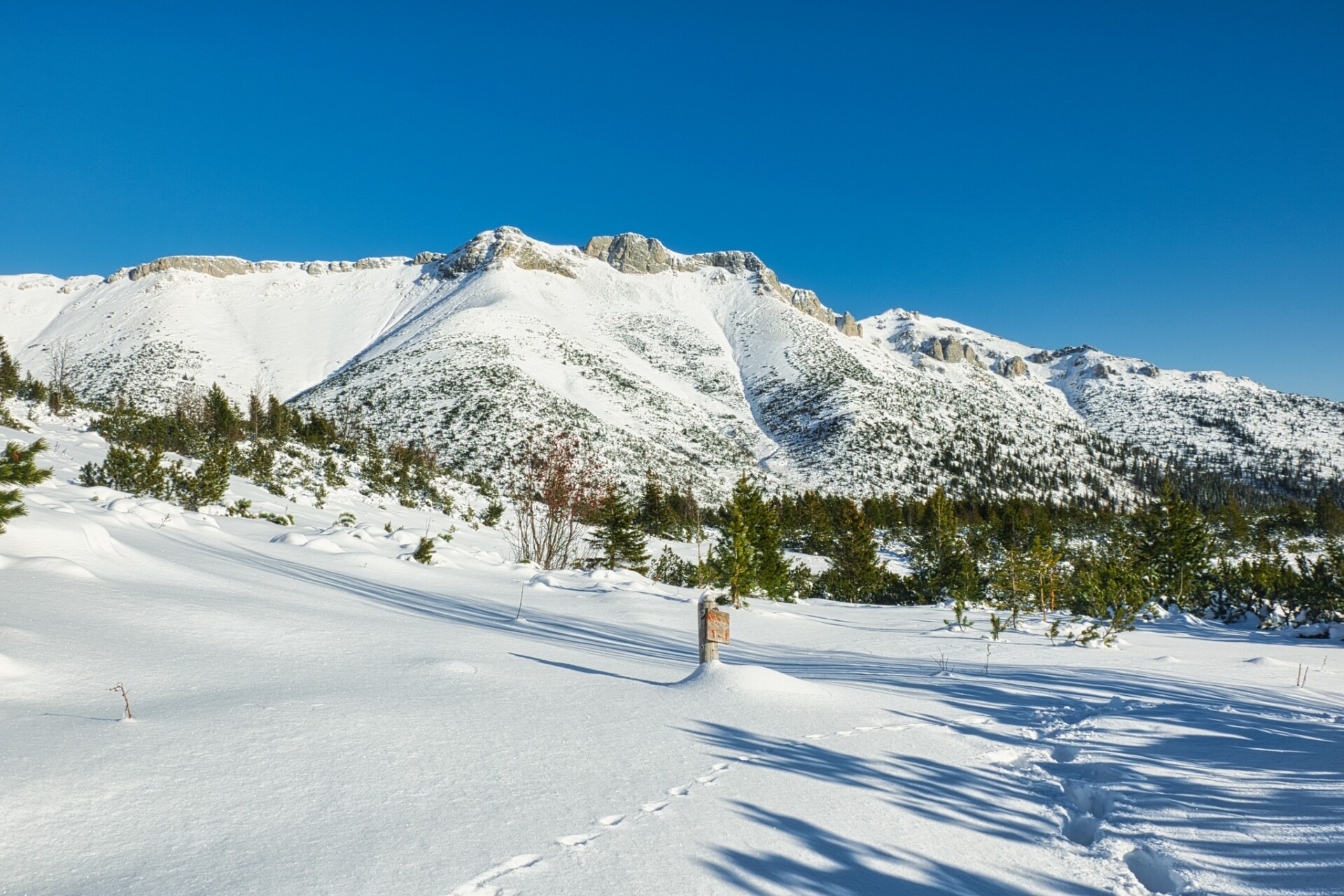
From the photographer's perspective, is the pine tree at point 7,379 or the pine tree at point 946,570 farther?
the pine tree at point 7,379

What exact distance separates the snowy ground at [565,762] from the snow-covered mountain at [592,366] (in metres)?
50.1

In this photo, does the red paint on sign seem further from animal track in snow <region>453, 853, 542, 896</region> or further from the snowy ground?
animal track in snow <region>453, 853, 542, 896</region>

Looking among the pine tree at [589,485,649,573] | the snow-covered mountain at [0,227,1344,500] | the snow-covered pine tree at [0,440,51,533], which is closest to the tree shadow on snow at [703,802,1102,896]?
the snow-covered pine tree at [0,440,51,533]

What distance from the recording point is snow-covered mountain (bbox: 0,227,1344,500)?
236 feet

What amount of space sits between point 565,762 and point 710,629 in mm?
2351

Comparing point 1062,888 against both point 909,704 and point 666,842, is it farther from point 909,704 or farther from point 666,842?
point 909,704

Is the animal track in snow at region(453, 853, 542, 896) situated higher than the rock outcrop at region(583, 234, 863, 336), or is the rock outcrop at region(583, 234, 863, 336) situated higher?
the rock outcrop at region(583, 234, 863, 336)

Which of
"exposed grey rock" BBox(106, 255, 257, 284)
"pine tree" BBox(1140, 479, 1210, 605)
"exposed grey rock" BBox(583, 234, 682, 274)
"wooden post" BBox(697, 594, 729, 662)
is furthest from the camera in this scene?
"exposed grey rock" BBox(583, 234, 682, 274)

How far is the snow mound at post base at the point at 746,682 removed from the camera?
4660mm

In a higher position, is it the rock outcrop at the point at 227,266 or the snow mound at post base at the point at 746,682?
the rock outcrop at the point at 227,266

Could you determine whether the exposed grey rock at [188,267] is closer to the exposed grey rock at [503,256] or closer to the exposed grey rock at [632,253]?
the exposed grey rock at [503,256]

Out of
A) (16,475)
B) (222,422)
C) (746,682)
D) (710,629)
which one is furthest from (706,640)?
(222,422)

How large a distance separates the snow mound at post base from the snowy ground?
0.02 m

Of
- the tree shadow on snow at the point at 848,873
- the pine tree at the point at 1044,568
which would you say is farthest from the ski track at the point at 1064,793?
the pine tree at the point at 1044,568
